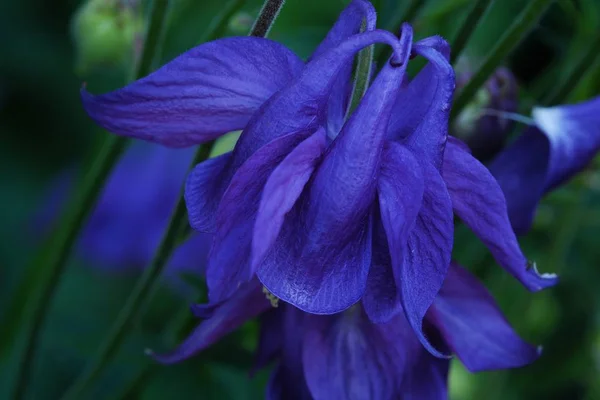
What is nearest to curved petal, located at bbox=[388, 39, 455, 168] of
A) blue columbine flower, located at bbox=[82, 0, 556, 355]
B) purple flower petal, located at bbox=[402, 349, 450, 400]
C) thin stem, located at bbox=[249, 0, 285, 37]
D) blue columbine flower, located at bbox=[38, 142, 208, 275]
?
blue columbine flower, located at bbox=[82, 0, 556, 355]

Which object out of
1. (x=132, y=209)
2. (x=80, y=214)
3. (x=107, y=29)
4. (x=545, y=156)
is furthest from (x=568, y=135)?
(x=132, y=209)

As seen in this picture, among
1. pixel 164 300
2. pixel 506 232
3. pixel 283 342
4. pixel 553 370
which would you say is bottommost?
pixel 164 300

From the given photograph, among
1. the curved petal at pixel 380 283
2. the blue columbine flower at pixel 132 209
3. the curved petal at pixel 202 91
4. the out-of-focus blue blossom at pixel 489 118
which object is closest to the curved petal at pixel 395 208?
the curved petal at pixel 380 283

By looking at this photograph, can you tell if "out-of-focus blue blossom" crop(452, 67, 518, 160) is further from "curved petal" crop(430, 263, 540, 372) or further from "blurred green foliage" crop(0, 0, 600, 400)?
"curved petal" crop(430, 263, 540, 372)

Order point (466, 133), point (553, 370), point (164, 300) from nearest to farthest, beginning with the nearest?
point (466, 133), point (553, 370), point (164, 300)

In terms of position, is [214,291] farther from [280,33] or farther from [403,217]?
[280,33]

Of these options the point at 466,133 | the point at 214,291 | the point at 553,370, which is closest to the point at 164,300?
the point at 553,370
